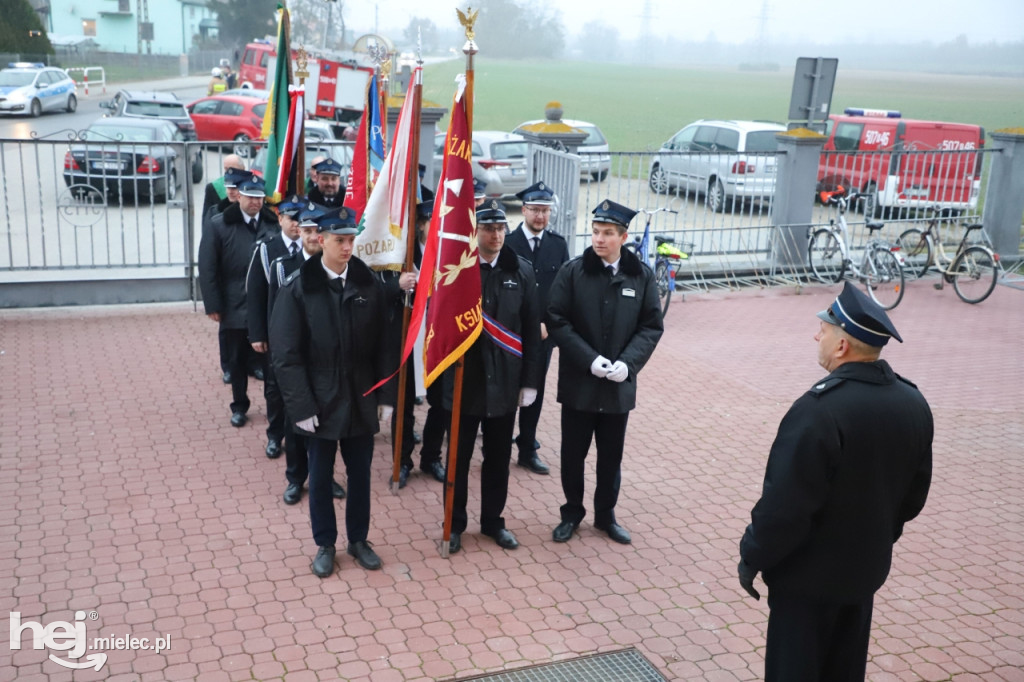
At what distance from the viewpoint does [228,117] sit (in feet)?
88.5

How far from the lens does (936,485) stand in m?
7.16

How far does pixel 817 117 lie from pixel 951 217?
259cm

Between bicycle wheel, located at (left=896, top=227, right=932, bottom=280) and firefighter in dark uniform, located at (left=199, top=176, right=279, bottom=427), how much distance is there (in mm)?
10139

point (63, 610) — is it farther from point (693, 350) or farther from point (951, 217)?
point (951, 217)

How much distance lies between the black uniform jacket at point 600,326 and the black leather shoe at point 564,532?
782 millimetres

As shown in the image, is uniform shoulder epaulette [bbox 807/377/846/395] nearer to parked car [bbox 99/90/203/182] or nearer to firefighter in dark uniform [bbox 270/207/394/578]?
firefighter in dark uniform [bbox 270/207/394/578]

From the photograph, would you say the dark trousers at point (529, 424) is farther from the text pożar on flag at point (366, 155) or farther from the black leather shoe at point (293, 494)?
the text pożar on flag at point (366, 155)

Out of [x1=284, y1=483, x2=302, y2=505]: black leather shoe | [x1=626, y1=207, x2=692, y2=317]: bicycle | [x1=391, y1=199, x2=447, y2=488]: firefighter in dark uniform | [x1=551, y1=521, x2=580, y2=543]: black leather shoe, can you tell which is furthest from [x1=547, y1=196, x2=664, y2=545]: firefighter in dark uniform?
[x1=626, y1=207, x2=692, y2=317]: bicycle

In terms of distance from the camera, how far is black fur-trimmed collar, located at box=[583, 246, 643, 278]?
225 inches

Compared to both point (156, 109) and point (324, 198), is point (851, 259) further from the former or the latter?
point (156, 109)

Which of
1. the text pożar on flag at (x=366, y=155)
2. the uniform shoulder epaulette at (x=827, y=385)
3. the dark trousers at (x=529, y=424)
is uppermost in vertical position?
the text pożar on flag at (x=366, y=155)

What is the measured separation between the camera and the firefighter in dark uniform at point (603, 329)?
224 inches

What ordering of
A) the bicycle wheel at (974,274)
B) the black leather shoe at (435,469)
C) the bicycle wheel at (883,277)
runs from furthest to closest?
the bicycle wheel at (974,274) < the bicycle wheel at (883,277) < the black leather shoe at (435,469)

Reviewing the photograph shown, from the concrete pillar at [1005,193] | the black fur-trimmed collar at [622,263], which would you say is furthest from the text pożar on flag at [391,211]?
the concrete pillar at [1005,193]
